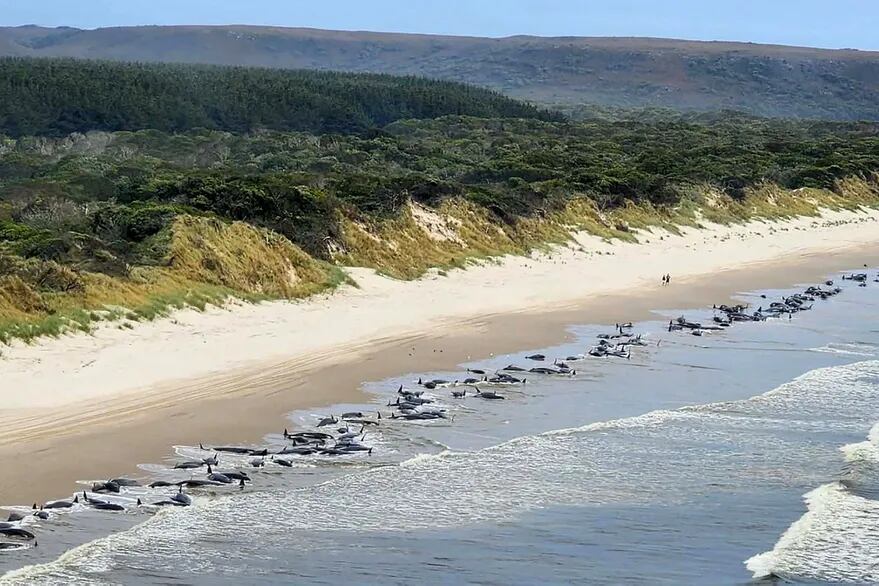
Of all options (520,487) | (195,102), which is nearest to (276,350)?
(520,487)

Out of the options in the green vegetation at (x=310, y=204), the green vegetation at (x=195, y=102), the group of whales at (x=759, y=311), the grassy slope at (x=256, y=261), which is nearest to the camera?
the grassy slope at (x=256, y=261)

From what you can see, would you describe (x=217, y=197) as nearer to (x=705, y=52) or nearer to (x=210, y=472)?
(x=210, y=472)

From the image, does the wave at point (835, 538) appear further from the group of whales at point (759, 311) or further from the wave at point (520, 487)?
the group of whales at point (759, 311)

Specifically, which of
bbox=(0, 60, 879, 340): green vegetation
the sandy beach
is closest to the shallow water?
the sandy beach

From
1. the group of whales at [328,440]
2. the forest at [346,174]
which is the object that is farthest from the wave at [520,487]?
the forest at [346,174]

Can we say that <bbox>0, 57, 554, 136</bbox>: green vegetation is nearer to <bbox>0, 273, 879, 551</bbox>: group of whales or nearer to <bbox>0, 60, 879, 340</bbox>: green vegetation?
<bbox>0, 60, 879, 340</bbox>: green vegetation

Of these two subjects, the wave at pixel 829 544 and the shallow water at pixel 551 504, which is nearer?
the shallow water at pixel 551 504

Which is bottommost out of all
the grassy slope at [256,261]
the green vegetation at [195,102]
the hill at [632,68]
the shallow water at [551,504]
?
the shallow water at [551,504]

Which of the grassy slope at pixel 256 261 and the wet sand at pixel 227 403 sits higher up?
the grassy slope at pixel 256 261
